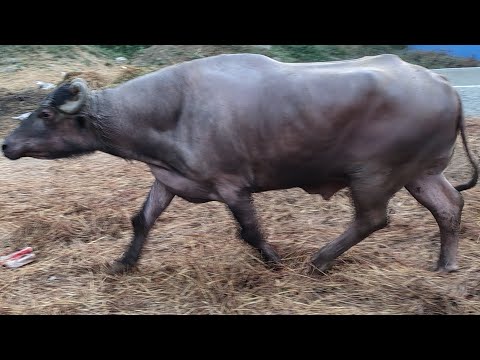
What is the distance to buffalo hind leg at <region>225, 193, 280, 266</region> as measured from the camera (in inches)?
186

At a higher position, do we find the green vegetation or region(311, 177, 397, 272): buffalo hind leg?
region(311, 177, 397, 272): buffalo hind leg

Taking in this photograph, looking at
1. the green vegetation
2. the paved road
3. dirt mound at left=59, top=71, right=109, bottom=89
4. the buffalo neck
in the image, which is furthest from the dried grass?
the green vegetation

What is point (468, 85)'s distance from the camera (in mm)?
10836

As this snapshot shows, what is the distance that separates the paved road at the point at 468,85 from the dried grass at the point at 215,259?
2910 millimetres

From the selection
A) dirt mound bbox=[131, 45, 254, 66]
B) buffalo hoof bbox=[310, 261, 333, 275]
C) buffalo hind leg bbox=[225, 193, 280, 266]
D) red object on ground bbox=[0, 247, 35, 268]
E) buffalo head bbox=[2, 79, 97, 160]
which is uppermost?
buffalo head bbox=[2, 79, 97, 160]

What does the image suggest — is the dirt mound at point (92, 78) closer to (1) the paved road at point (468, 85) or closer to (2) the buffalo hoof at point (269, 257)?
(1) the paved road at point (468, 85)

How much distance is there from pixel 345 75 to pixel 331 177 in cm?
82

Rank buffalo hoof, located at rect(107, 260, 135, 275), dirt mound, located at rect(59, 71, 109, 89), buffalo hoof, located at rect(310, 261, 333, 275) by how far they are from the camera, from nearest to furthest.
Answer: buffalo hoof, located at rect(310, 261, 333, 275)
buffalo hoof, located at rect(107, 260, 135, 275)
dirt mound, located at rect(59, 71, 109, 89)

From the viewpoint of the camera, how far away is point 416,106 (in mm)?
4430

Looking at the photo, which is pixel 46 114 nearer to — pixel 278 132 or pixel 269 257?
pixel 278 132

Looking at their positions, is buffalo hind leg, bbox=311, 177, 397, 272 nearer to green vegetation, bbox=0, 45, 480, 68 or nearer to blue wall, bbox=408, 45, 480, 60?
green vegetation, bbox=0, 45, 480, 68

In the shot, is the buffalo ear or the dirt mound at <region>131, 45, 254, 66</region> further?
the dirt mound at <region>131, 45, 254, 66</region>

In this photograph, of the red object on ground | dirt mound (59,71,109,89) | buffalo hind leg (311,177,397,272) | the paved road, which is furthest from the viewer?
dirt mound (59,71,109,89)

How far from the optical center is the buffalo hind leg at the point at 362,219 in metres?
4.63
